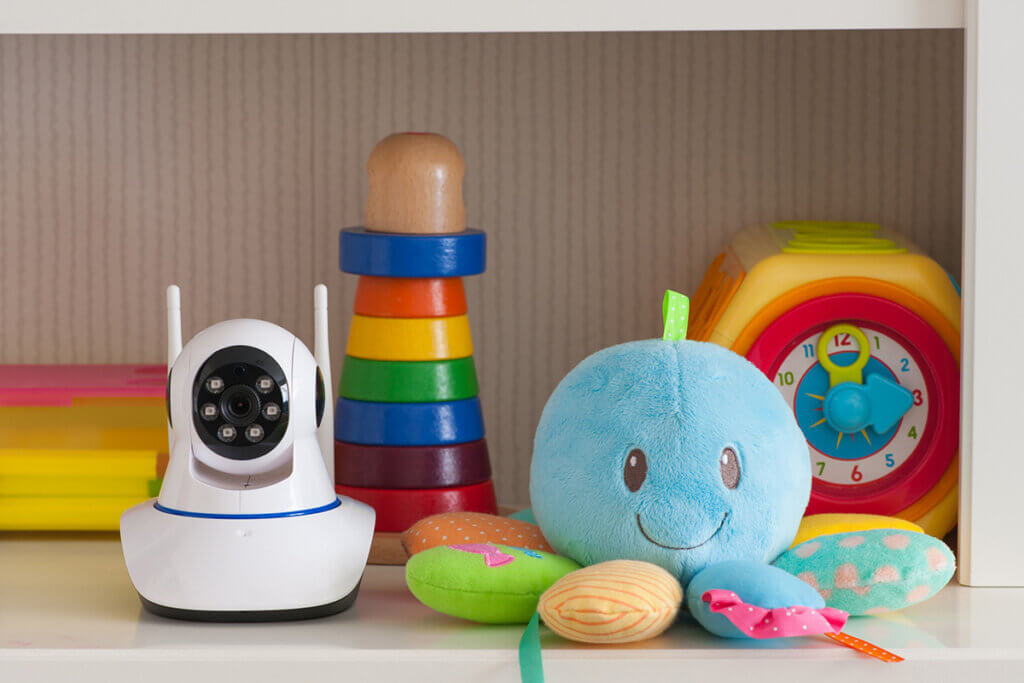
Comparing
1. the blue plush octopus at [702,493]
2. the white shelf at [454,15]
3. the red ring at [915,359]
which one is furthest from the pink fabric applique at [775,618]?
the white shelf at [454,15]

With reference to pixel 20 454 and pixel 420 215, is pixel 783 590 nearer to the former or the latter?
pixel 420 215

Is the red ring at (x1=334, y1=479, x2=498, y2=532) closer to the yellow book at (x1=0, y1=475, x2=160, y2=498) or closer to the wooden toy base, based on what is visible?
the wooden toy base

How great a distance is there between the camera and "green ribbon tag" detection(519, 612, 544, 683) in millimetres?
570

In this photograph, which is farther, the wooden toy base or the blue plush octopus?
the wooden toy base

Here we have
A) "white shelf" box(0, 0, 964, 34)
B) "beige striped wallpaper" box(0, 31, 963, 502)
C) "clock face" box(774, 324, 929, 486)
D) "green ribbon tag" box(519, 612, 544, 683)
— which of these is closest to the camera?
"green ribbon tag" box(519, 612, 544, 683)

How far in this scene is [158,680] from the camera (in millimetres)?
587

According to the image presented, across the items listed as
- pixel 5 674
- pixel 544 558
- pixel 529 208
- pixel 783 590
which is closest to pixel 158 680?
pixel 5 674

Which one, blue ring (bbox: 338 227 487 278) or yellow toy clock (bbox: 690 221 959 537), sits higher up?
blue ring (bbox: 338 227 487 278)

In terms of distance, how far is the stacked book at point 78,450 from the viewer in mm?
842

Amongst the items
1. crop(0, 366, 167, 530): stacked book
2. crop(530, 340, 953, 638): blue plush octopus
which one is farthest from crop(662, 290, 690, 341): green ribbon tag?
crop(0, 366, 167, 530): stacked book

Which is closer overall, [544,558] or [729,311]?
[544,558]

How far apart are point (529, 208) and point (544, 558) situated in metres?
0.44

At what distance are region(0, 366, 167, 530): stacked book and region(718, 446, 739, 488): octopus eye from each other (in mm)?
421

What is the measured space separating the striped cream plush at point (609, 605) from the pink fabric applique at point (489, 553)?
4 cm
